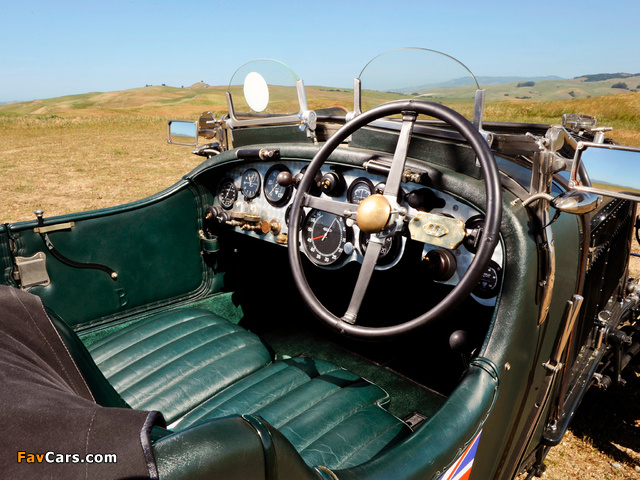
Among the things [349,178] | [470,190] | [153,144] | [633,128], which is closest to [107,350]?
[349,178]

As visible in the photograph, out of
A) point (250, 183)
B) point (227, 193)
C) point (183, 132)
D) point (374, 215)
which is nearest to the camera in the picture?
point (374, 215)

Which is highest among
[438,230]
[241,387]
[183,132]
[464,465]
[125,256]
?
[183,132]

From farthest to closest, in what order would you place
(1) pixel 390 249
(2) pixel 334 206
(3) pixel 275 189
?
(3) pixel 275 189 → (1) pixel 390 249 → (2) pixel 334 206

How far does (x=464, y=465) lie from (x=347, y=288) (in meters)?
1.97

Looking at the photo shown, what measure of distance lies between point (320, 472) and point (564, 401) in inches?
74.8

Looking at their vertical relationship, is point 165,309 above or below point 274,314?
above

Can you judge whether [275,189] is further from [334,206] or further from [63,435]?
[63,435]

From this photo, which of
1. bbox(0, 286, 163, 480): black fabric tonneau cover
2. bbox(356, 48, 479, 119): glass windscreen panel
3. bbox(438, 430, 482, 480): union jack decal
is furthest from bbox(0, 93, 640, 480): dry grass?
bbox(0, 286, 163, 480): black fabric tonneau cover

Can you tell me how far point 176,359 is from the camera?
251cm

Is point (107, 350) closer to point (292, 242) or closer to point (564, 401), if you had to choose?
point (292, 242)

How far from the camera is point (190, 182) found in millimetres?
3219

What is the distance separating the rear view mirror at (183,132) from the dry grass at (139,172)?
30 cm

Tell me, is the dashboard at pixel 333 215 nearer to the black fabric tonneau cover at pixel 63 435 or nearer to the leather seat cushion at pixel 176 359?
the leather seat cushion at pixel 176 359

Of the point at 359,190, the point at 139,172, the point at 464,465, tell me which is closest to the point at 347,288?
the point at 359,190
